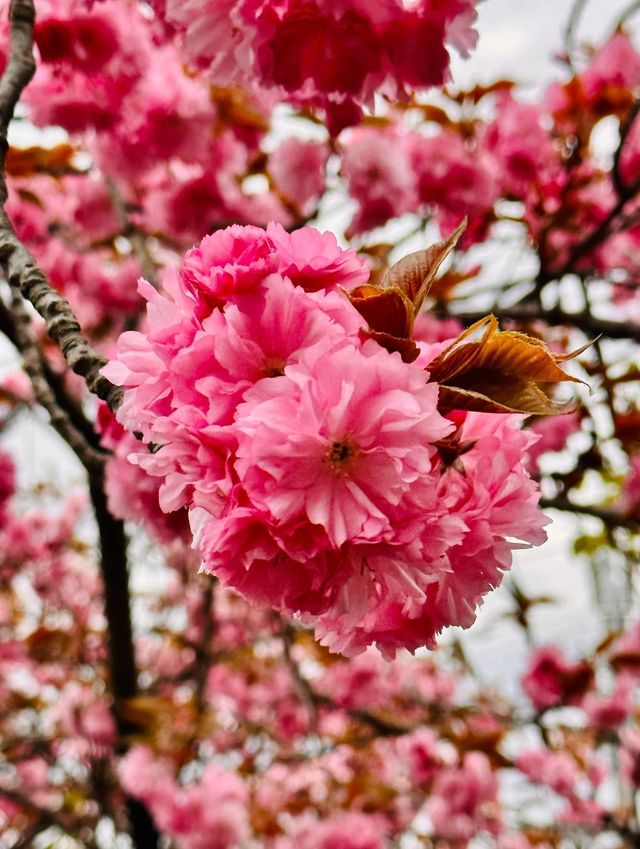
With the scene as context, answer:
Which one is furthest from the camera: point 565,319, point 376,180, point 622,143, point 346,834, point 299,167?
point 346,834

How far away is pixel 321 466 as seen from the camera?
53cm

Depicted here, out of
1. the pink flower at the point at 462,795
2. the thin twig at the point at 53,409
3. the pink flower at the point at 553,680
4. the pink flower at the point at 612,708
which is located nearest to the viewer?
the thin twig at the point at 53,409

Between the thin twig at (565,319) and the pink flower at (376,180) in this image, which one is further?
the pink flower at (376,180)

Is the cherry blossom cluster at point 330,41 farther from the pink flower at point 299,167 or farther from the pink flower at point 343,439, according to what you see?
the pink flower at point 299,167

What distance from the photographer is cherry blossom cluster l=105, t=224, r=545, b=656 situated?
0.52 metres

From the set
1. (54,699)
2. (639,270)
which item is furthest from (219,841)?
(639,270)

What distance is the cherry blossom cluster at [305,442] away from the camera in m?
0.52

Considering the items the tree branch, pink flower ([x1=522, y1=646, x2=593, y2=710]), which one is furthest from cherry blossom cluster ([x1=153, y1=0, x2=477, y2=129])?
pink flower ([x1=522, y1=646, x2=593, y2=710])

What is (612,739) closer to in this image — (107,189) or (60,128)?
(107,189)

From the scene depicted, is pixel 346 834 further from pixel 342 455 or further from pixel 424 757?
pixel 342 455

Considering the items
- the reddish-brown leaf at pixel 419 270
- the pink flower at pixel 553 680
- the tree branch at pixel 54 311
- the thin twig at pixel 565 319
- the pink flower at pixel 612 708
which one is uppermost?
the reddish-brown leaf at pixel 419 270

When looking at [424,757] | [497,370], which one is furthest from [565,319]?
[424,757]

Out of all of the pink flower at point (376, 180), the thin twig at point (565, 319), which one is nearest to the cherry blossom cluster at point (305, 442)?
the thin twig at point (565, 319)

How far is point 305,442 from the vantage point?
0.51m
